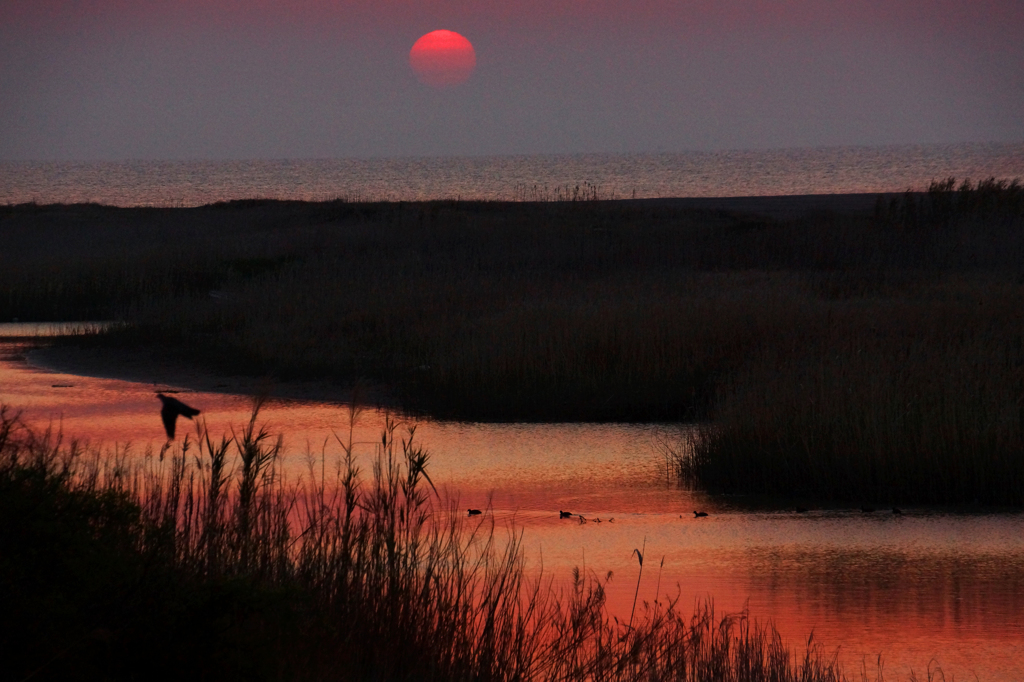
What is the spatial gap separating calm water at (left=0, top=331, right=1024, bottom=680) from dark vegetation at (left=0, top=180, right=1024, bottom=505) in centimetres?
71

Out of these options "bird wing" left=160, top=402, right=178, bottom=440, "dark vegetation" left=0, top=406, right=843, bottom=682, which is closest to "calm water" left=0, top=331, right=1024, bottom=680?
"dark vegetation" left=0, top=406, right=843, bottom=682

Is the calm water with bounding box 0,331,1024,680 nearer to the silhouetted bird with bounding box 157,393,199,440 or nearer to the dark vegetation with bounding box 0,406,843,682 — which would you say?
the dark vegetation with bounding box 0,406,843,682

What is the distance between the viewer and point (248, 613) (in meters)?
4.21

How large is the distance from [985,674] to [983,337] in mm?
7968

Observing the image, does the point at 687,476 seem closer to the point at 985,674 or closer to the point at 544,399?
the point at 544,399

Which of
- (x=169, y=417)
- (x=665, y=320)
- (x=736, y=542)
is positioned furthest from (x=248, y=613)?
(x=665, y=320)

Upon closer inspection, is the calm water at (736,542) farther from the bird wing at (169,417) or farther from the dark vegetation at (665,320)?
the bird wing at (169,417)

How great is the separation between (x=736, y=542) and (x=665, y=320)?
6572 millimetres

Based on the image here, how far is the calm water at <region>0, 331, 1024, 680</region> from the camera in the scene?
6945 millimetres

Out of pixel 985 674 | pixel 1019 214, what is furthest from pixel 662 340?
pixel 1019 214

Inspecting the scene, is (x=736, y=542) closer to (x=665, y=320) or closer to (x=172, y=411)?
(x=172, y=411)

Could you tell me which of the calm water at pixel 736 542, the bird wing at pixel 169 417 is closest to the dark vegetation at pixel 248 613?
the bird wing at pixel 169 417

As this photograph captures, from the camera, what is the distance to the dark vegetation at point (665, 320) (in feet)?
34.0

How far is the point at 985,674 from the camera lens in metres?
6.18
